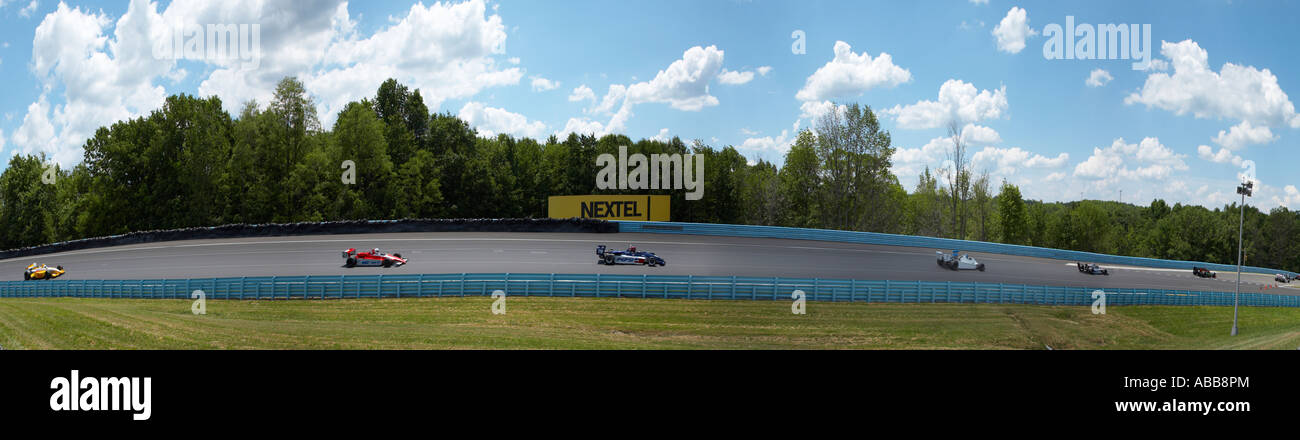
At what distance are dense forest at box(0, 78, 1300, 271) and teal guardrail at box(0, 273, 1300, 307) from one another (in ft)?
107

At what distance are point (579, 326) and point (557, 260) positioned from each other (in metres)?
10.4

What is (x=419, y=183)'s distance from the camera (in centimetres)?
6812

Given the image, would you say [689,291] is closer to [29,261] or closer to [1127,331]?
[1127,331]

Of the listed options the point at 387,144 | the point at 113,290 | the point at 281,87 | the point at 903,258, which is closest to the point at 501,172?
the point at 387,144

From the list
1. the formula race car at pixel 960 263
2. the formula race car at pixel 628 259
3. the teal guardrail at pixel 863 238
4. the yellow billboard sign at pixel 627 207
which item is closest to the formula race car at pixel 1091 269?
the teal guardrail at pixel 863 238

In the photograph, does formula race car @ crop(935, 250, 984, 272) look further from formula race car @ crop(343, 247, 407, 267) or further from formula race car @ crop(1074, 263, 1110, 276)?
formula race car @ crop(343, 247, 407, 267)

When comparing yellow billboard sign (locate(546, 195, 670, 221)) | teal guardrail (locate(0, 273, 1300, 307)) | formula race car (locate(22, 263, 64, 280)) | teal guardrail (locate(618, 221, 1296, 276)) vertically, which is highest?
yellow billboard sign (locate(546, 195, 670, 221))

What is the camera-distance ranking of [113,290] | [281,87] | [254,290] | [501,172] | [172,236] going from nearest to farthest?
[254,290], [113,290], [172,236], [281,87], [501,172]

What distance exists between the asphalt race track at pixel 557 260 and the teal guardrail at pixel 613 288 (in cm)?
290

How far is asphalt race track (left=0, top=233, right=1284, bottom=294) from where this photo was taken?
31.9 meters

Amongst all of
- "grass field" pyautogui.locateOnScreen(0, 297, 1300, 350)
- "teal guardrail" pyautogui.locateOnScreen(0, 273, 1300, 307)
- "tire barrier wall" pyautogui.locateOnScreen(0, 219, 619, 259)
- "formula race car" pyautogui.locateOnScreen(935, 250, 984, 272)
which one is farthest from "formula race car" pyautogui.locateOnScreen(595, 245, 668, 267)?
"formula race car" pyautogui.locateOnScreen(935, 250, 984, 272)

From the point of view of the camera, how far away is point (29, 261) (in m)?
45.2

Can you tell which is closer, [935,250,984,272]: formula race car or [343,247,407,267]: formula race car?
[343,247,407,267]: formula race car

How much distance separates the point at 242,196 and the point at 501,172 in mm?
26677
